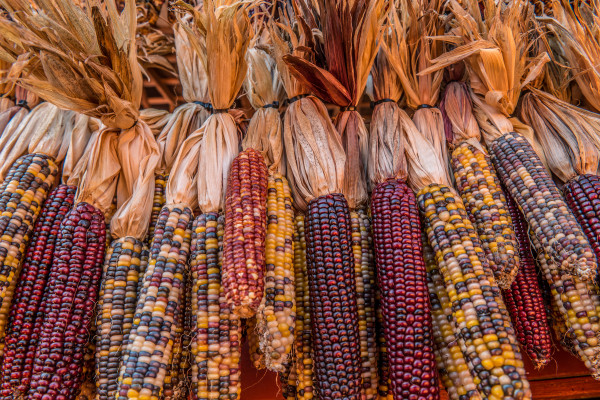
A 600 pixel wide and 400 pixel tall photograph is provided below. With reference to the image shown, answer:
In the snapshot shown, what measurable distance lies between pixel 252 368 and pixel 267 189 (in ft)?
3.32

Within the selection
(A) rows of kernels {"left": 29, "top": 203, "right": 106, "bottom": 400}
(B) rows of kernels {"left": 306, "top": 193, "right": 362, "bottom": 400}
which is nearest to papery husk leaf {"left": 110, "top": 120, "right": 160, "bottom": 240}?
(A) rows of kernels {"left": 29, "top": 203, "right": 106, "bottom": 400}

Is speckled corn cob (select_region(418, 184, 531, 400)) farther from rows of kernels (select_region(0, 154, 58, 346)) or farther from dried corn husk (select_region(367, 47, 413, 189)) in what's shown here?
rows of kernels (select_region(0, 154, 58, 346))

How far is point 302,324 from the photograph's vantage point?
181cm

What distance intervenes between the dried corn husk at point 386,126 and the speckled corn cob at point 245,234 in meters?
0.66

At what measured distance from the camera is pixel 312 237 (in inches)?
72.2

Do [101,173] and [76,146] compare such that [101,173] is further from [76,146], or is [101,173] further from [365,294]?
[365,294]

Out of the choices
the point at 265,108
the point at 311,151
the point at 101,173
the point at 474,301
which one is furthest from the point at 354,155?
the point at 101,173

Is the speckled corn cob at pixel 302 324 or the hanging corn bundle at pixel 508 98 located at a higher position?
the hanging corn bundle at pixel 508 98

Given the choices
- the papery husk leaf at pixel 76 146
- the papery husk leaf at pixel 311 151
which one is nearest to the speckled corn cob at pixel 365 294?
the papery husk leaf at pixel 311 151

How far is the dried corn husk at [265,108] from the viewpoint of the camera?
2.20 m

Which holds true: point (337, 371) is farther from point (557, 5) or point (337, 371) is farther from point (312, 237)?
point (557, 5)

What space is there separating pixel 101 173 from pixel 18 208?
1.41ft

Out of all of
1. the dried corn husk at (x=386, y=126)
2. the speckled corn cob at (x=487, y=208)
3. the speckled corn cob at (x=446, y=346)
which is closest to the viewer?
the speckled corn cob at (x=446, y=346)

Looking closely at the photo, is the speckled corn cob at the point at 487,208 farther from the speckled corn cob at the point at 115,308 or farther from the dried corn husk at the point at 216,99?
the speckled corn cob at the point at 115,308
